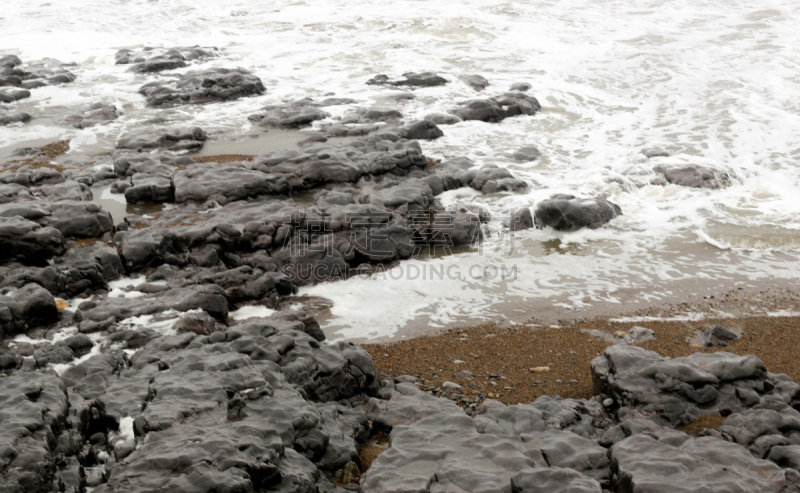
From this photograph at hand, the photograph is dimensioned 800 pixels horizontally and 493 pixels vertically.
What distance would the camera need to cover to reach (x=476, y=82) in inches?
634

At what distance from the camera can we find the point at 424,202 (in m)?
9.93

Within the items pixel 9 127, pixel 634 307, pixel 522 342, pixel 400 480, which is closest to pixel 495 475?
pixel 400 480

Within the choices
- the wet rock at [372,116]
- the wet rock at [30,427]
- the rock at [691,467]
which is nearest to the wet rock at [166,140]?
the wet rock at [372,116]

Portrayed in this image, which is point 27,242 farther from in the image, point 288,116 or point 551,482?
point 288,116

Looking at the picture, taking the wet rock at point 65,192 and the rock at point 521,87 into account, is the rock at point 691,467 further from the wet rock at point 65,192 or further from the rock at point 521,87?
the rock at point 521,87

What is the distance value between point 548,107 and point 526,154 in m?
3.35

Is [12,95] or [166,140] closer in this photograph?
[166,140]

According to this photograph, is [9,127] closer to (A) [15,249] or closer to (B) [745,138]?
(A) [15,249]

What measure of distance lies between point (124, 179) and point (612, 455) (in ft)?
28.8

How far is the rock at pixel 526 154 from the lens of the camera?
40.1 ft

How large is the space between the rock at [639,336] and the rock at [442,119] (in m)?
7.76

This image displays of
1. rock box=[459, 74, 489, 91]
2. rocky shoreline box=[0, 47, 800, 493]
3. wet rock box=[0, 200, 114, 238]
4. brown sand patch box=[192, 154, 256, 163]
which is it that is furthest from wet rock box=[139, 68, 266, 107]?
wet rock box=[0, 200, 114, 238]

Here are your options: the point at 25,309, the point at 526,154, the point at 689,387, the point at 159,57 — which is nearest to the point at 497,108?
the point at 526,154

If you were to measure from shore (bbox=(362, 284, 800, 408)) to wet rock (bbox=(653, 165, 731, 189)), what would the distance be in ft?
12.2
